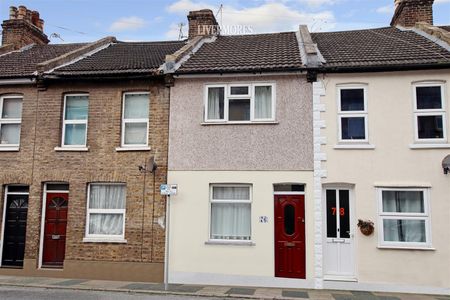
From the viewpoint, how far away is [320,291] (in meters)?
10.7

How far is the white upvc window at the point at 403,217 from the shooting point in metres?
11.0

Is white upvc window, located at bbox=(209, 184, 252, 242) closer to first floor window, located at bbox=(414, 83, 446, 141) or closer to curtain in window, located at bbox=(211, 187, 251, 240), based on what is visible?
curtain in window, located at bbox=(211, 187, 251, 240)

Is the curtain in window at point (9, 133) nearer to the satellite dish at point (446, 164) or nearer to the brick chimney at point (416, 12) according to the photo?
the satellite dish at point (446, 164)

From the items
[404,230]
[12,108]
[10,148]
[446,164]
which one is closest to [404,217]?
[404,230]

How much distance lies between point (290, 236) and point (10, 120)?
9.65m

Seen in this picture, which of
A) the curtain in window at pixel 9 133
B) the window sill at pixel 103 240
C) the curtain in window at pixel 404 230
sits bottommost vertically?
the window sill at pixel 103 240

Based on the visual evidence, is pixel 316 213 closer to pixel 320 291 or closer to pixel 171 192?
pixel 320 291

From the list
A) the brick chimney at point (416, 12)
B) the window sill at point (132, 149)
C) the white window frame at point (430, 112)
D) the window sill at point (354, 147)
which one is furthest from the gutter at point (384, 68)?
the brick chimney at point (416, 12)

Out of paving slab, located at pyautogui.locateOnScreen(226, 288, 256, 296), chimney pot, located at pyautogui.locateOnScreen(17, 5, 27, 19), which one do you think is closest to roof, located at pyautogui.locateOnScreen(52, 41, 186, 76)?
chimney pot, located at pyautogui.locateOnScreen(17, 5, 27, 19)

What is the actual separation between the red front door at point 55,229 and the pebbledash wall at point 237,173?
354 centimetres

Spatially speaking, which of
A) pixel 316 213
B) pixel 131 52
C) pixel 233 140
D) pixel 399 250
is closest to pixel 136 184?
pixel 233 140

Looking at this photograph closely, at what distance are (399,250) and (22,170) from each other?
11.4 m

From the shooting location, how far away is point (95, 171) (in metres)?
12.5

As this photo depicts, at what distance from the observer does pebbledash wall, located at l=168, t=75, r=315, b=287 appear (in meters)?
11.4
